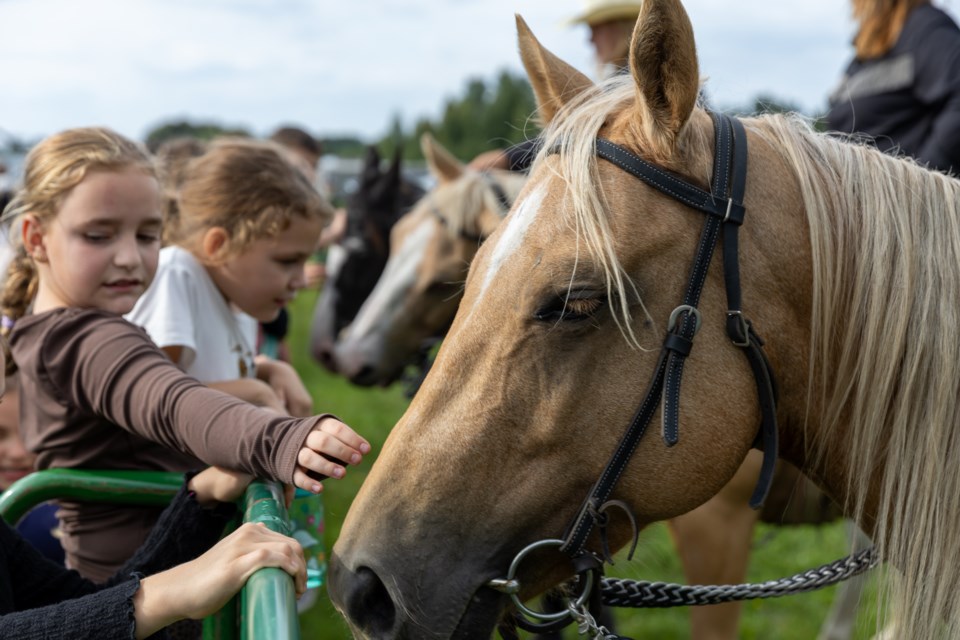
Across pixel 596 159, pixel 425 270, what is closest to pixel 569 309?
pixel 596 159

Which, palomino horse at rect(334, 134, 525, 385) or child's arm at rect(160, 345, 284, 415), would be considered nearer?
child's arm at rect(160, 345, 284, 415)

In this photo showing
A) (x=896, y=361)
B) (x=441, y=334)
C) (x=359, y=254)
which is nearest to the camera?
(x=896, y=361)

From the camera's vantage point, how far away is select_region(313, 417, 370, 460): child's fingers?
57.9 inches

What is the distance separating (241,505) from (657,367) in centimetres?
85

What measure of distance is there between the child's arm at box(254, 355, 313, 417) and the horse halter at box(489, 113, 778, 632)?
107cm

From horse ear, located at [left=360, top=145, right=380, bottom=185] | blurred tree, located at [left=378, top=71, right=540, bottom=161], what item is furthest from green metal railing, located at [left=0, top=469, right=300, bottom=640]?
blurred tree, located at [left=378, top=71, right=540, bottom=161]

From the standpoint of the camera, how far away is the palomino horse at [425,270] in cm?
475

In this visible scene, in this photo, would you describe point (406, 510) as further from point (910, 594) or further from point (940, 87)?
point (940, 87)

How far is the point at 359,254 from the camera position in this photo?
6.73 meters

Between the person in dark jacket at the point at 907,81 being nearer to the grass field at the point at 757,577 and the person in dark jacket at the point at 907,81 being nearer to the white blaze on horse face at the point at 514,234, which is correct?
the grass field at the point at 757,577

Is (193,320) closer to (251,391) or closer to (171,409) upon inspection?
(251,391)

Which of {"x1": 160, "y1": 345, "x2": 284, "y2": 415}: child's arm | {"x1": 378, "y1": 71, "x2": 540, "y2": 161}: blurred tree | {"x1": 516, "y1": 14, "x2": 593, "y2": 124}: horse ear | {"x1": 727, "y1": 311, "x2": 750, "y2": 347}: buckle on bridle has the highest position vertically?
A: {"x1": 516, "y1": 14, "x2": 593, "y2": 124}: horse ear

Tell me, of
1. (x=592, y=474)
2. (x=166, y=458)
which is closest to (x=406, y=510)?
(x=592, y=474)

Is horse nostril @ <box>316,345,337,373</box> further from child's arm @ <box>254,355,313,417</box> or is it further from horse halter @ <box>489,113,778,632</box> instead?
horse halter @ <box>489,113,778,632</box>
